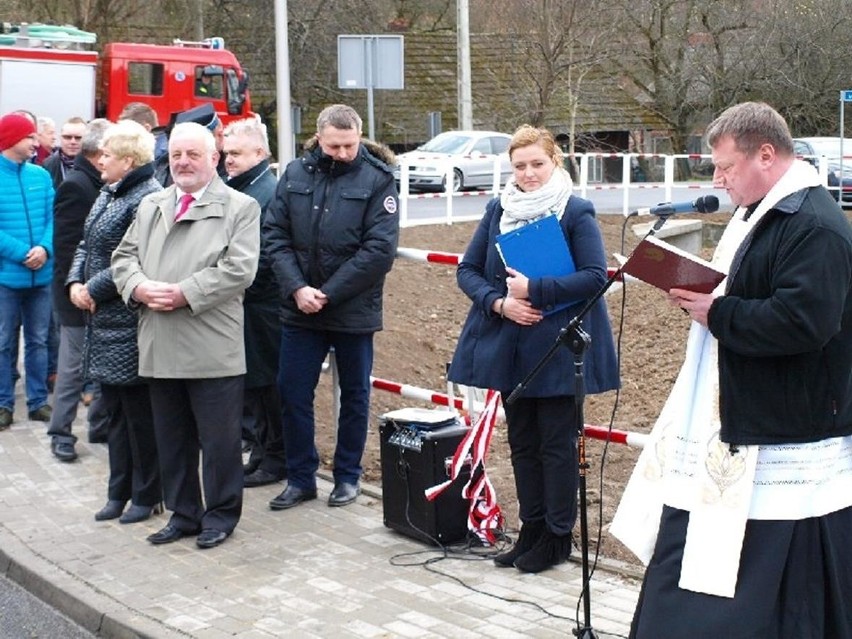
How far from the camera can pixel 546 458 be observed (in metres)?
6.08

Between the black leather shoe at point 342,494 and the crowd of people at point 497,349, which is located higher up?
the crowd of people at point 497,349

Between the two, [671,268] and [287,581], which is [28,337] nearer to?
[287,581]

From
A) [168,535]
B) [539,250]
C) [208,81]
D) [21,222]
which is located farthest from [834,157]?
[168,535]

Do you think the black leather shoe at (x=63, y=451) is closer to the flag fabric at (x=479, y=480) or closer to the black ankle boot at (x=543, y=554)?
the flag fabric at (x=479, y=480)

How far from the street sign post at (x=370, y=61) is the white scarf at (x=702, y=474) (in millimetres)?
13303

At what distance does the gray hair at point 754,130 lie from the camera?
13.3 feet

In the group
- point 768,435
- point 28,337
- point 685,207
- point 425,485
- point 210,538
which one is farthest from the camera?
point 28,337

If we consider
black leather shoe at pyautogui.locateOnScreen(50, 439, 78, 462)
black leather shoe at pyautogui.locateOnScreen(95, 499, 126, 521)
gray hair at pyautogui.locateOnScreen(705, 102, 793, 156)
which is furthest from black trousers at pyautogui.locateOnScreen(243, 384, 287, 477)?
gray hair at pyautogui.locateOnScreen(705, 102, 793, 156)

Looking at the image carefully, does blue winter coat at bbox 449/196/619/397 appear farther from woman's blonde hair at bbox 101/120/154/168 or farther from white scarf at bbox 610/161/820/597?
woman's blonde hair at bbox 101/120/154/168

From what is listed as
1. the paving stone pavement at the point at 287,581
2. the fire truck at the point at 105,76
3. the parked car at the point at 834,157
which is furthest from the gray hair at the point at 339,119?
the parked car at the point at 834,157

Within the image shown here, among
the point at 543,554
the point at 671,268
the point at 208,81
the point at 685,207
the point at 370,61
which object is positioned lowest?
the point at 543,554

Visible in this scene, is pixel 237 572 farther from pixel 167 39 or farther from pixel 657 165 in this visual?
pixel 167 39

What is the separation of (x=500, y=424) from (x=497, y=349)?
Result: 318cm

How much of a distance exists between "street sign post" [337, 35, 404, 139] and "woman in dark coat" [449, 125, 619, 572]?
37.2 ft
